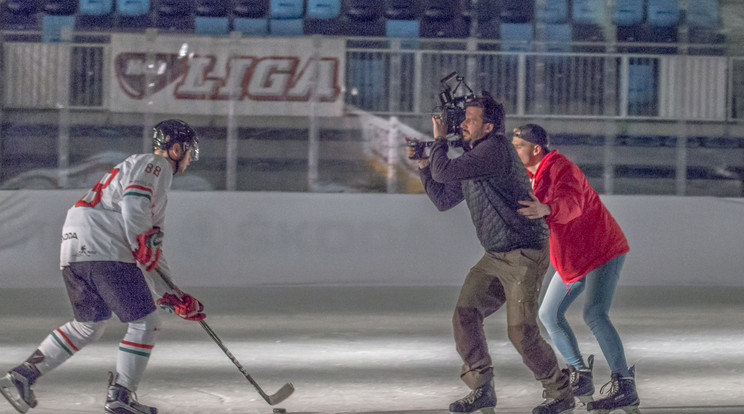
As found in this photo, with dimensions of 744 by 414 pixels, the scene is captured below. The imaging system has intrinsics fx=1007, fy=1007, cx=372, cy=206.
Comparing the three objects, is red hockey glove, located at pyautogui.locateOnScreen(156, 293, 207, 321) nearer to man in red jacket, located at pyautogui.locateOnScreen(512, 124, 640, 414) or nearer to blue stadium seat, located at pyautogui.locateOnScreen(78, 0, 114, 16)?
man in red jacket, located at pyautogui.locateOnScreen(512, 124, 640, 414)

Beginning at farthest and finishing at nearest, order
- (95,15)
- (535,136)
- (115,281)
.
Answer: (95,15), (535,136), (115,281)

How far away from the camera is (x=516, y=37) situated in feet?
39.0

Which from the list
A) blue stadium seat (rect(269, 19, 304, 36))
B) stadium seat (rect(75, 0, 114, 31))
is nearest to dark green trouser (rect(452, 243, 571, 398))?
blue stadium seat (rect(269, 19, 304, 36))

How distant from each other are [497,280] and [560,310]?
575 mm

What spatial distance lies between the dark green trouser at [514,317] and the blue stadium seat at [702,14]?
24.6 feet

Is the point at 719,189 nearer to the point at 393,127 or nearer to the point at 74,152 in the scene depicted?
the point at 393,127

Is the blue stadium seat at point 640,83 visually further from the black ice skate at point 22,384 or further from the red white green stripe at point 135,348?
the black ice skate at point 22,384

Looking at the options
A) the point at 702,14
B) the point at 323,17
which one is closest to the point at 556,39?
the point at 702,14

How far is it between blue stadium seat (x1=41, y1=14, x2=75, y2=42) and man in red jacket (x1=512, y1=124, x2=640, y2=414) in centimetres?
744

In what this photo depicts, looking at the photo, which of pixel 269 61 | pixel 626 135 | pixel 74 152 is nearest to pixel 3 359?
pixel 74 152

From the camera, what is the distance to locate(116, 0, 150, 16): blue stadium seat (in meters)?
12.2

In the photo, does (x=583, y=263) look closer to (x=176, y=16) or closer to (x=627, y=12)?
(x=627, y=12)

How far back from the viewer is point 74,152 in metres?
11.6

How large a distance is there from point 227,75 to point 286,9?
59.3 inches
